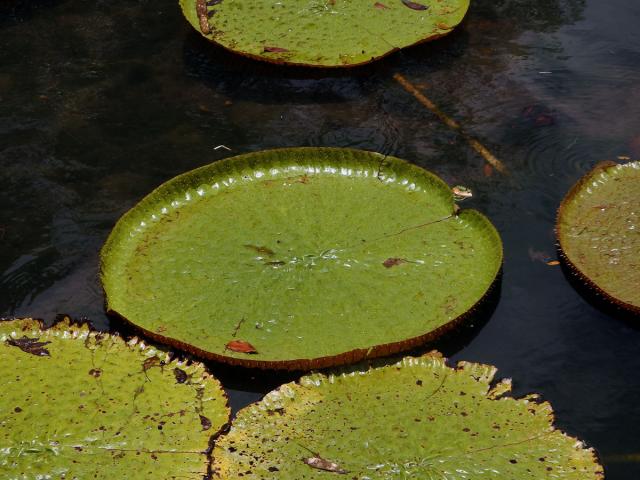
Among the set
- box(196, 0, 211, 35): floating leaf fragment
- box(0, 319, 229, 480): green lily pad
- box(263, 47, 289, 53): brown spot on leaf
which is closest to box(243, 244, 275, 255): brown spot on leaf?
box(0, 319, 229, 480): green lily pad

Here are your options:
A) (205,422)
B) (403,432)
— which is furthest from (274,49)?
(403,432)

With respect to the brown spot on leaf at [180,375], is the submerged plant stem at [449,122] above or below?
above

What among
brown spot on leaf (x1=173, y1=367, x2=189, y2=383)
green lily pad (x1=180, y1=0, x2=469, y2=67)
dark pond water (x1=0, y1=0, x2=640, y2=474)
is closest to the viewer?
brown spot on leaf (x1=173, y1=367, x2=189, y2=383)

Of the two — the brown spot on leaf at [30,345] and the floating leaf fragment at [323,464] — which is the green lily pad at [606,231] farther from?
the brown spot on leaf at [30,345]

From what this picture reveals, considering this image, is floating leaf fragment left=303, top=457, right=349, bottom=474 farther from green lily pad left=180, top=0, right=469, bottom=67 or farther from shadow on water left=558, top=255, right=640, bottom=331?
green lily pad left=180, top=0, right=469, bottom=67

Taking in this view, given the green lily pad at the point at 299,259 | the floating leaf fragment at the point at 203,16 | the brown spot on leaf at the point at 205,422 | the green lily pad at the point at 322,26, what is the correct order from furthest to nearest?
the floating leaf fragment at the point at 203,16
the green lily pad at the point at 322,26
the green lily pad at the point at 299,259
the brown spot on leaf at the point at 205,422

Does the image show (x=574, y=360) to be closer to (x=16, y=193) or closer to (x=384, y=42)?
(x=384, y=42)

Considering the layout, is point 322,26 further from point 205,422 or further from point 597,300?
point 205,422

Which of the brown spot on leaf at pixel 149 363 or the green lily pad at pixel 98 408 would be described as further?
the brown spot on leaf at pixel 149 363

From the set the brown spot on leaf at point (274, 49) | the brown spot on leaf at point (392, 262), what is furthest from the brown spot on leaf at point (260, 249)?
the brown spot on leaf at point (274, 49)
